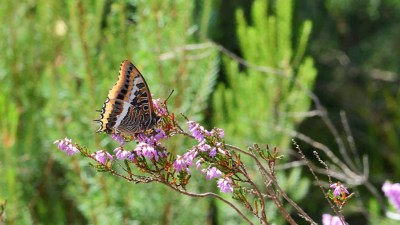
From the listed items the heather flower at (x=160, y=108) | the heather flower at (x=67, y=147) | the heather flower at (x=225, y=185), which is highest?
the heather flower at (x=160, y=108)

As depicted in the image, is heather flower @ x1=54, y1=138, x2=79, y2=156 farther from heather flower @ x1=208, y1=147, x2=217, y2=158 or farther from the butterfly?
heather flower @ x1=208, y1=147, x2=217, y2=158

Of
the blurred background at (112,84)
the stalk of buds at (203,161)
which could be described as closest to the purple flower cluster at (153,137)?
the stalk of buds at (203,161)

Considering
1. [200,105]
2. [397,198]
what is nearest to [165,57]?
[200,105]

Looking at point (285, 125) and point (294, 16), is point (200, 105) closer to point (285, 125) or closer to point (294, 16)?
point (285, 125)

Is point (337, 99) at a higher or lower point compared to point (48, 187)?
higher

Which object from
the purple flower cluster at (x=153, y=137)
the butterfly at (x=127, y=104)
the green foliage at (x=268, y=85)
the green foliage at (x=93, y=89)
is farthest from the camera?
the green foliage at (x=268, y=85)

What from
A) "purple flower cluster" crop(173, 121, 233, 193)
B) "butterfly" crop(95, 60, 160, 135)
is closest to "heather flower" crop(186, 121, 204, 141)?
"purple flower cluster" crop(173, 121, 233, 193)

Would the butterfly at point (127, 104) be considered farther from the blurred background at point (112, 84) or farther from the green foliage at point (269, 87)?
the green foliage at point (269, 87)

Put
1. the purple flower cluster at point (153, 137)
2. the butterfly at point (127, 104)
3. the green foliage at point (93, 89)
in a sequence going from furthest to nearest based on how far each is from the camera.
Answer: the green foliage at point (93, 89), the butterfly at point (127, 104), the purple flower cluster at point (153, 137)

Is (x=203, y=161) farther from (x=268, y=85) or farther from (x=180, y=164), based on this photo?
(x=268, y=85)
